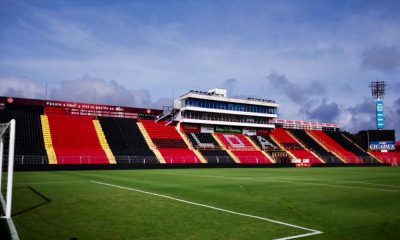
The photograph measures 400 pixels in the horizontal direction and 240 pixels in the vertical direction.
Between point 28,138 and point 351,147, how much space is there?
72.7m

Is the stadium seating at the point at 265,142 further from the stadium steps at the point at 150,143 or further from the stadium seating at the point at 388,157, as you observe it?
the stadium seating at the point at 388,157

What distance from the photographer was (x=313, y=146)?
80.0m

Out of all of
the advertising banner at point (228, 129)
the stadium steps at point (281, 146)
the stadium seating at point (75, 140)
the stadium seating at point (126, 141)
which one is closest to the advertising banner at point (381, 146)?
the stadium steps at point (281, 146)

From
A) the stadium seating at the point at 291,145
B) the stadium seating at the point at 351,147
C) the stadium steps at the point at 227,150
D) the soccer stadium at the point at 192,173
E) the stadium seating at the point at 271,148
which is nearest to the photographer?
the soccer stadium at the point at 192,173

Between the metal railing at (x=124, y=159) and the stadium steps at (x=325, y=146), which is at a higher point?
the stadium steps at (x=325, y=146)

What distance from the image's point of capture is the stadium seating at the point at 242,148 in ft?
214

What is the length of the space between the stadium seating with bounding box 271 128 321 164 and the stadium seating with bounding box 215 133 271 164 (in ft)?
29.1

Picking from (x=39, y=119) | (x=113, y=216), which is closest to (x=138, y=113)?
(x=39, y=119)

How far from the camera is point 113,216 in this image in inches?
438

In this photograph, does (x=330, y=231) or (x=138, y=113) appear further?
(x=138, y=113)

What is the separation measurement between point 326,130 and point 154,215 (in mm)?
93463

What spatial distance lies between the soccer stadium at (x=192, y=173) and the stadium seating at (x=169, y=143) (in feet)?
0.86

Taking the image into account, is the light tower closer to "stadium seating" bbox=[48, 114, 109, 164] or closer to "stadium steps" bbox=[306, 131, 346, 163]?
"stadium steps" bbox=[306, 131, 346, 163]

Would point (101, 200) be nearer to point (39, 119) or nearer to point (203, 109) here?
point (39, 119)
